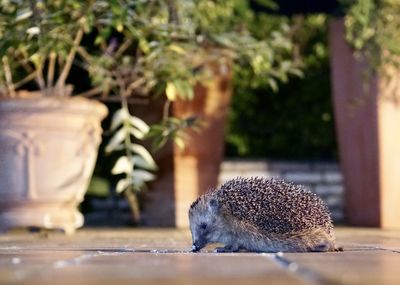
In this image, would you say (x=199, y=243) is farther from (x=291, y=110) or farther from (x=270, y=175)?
(x=291, y=110)

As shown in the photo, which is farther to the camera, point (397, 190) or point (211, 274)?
point (397, 190)

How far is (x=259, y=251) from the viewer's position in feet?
11.2

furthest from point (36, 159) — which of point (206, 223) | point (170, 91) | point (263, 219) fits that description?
point (263, 219)

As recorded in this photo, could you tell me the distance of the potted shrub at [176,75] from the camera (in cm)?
549

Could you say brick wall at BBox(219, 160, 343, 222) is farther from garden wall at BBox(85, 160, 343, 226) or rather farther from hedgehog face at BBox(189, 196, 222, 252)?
hedgehog face at BBox(189, 196, 222, 252)

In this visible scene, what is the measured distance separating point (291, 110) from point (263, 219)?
15.7 ft

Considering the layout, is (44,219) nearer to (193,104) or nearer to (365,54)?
(193,104)

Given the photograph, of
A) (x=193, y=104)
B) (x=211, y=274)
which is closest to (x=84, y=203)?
(x=193, y=104)

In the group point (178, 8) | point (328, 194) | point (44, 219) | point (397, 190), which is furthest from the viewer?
point (328, 194)

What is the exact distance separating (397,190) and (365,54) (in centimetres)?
95

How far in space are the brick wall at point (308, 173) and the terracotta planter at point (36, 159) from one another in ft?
7.96

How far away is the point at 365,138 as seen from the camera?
640cm

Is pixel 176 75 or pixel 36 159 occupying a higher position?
pixel 176 75

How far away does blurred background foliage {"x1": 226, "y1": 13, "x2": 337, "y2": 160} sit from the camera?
8031mm
